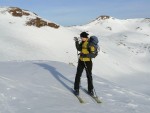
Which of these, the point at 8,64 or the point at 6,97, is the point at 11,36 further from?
the point at 6,97

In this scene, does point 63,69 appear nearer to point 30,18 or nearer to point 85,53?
point 85,53

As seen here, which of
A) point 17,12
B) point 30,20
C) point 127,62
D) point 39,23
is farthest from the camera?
point 17,12

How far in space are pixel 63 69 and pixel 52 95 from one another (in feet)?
16.2

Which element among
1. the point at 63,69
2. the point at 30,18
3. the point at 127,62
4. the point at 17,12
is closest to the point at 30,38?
the point at 30,18

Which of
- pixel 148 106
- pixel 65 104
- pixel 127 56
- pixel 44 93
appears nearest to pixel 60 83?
pixel 44 93

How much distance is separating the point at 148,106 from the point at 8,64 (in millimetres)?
8072

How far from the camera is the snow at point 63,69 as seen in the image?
10.9m

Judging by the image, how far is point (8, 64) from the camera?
55.8 feet

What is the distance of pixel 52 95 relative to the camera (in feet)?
38.0

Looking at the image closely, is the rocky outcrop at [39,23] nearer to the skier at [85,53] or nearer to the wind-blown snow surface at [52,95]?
the wind-blown snow surface at [52,95]

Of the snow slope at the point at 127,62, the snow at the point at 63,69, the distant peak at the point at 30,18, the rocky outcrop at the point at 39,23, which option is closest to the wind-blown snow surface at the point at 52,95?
the snow at the point at 63,69

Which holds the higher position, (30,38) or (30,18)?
(30,18)

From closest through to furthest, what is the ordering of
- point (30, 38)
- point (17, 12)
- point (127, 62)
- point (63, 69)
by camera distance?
point (63, 69) → point (30, 38) → point (127, 62) → point (17, 12)

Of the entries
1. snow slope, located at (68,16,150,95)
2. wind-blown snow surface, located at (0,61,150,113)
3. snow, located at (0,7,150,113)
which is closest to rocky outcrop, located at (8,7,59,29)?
snow, located at (0,7,150,113)
